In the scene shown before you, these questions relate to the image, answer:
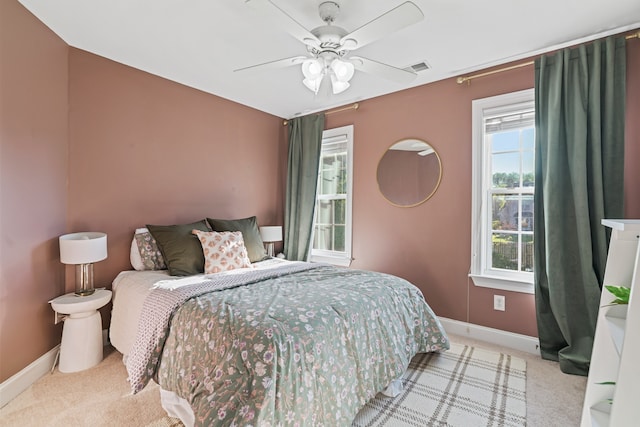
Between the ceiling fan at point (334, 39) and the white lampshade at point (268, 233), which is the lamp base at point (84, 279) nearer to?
the white lampshade at point (268, 233)

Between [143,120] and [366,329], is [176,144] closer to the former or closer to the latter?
[143,120]

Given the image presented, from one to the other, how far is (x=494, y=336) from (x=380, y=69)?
2.41 meters

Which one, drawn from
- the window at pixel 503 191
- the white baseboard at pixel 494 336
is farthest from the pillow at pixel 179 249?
the window at pixel 503 191

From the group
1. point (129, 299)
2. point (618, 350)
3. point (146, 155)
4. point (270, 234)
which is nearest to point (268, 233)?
point (270, 234)

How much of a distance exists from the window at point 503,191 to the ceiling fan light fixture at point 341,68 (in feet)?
4.91

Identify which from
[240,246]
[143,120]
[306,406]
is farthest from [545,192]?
[143,120]

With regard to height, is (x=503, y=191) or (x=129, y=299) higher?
(x=503, y=191)

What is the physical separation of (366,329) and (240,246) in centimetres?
145

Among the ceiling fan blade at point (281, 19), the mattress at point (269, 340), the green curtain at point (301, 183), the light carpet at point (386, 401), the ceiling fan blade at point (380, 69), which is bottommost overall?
the light carpet at point (386, 401)

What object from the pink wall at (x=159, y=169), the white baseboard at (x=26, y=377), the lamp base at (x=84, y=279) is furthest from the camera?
the lamp base at (x=84, y=279)

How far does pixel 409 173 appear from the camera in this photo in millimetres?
3225

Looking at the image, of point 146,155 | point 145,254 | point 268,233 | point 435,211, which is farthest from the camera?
point 268,233

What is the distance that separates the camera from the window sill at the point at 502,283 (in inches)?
100.0

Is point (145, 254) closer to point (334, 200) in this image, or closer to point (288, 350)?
point (288, 350)
